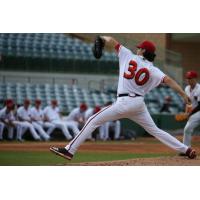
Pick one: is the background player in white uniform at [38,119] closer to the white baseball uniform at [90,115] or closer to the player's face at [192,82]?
the white baseball uniform at [90,115]

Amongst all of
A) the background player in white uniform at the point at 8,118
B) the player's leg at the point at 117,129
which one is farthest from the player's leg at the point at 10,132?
the player's leg at the point at 117,129

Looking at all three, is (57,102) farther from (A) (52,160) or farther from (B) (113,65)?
(A) (52,160)

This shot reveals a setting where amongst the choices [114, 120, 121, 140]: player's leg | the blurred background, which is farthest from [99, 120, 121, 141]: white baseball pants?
the blurred background

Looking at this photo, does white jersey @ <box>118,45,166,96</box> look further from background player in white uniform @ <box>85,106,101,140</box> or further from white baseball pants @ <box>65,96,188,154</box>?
background player in white uniform @ <box>85,106,101,140</box>

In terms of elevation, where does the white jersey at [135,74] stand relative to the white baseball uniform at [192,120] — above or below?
above

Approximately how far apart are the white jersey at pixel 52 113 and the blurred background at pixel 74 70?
62 cm

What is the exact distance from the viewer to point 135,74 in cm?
620

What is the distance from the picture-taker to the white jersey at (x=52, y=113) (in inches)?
476

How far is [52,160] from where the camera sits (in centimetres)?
710

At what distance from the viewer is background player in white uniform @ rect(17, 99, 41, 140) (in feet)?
38.3

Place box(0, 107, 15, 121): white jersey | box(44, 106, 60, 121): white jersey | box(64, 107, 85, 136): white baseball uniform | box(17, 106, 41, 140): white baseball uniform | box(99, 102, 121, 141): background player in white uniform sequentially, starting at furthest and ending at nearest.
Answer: box(99, 102, 121, 141): background player in white uniform < box(64, 107, 85, 136): white baseball uniform < box(44, 106, 60, 121): white jersey < box(17, 106, 41, 140): white baseball uniform < box(0, 107, 15, 121): white jersey

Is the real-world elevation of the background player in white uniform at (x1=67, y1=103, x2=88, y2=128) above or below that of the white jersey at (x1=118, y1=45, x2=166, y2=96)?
below

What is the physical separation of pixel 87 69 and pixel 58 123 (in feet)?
7.12

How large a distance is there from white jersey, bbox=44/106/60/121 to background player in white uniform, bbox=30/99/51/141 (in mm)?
131
